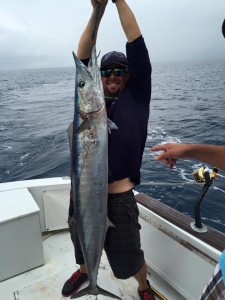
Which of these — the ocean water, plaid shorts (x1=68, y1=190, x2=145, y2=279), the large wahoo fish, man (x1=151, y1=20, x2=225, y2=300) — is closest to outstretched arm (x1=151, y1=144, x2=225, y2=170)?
man (x1=151, y1=20, x2=225, y2=300)

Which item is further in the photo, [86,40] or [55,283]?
[55,283]

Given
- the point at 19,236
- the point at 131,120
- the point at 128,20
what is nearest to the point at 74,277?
the point at 19,236

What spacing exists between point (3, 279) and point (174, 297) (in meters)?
1.66

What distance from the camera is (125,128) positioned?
2.24 m

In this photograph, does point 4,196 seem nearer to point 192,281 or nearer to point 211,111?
point 192,281

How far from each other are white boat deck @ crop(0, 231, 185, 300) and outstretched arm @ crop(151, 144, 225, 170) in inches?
66.7

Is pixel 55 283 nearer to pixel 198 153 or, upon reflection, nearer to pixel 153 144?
pixel 198 153

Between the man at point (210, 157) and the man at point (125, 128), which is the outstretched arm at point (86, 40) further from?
the man at point (210, 157)

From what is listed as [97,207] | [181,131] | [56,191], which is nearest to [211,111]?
[181,131]

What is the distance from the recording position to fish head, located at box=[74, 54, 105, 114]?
180 cm

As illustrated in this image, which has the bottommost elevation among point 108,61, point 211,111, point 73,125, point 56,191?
point 211,111

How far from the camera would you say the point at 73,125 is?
1951mm

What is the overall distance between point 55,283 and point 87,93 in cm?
203

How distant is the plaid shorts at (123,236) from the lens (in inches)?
92.4
